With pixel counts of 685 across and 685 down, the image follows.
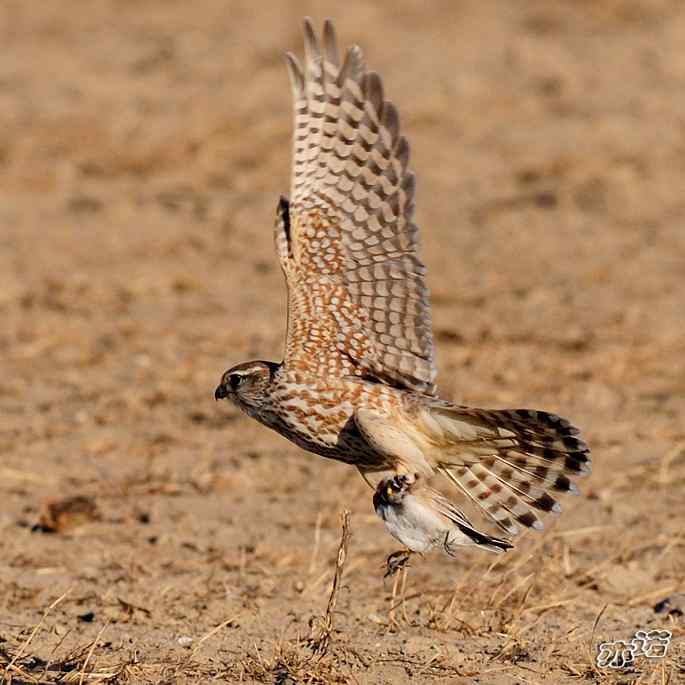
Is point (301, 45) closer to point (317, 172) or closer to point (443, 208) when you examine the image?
point (443, 208)

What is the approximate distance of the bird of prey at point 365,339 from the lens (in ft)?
18.6

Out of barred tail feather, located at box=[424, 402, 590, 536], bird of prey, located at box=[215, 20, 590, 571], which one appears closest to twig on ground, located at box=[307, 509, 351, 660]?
bird of prey, located at box=[215, 20, 590, 571]

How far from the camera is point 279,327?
9.88m

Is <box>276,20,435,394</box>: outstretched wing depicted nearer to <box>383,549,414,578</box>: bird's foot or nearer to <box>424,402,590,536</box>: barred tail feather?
<box>424,402,590,536</box>: barred tail feather

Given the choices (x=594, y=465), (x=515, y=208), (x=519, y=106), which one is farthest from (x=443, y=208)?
(x=594, y=465)

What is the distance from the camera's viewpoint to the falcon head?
19.3 feet

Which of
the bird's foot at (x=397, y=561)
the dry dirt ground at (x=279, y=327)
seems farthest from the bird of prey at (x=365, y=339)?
the dry dirt ground at (x=279, y=327)

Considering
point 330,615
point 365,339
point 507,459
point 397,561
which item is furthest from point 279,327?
point 330,615

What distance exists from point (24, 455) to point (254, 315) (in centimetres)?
272

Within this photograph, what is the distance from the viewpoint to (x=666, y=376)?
29.1 ft

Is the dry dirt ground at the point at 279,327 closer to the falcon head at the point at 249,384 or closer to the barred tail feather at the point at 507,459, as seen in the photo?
the barred tail feather at the point at 507,459

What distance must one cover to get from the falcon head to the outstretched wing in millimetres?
118

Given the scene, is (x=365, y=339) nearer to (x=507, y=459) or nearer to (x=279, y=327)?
(x=507, y=459)

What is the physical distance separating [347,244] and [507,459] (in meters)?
1.08
